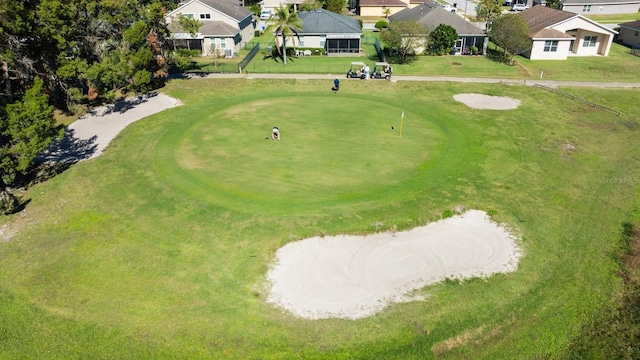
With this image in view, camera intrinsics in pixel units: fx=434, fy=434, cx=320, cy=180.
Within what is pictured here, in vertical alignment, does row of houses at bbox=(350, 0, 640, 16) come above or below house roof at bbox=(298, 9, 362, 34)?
above

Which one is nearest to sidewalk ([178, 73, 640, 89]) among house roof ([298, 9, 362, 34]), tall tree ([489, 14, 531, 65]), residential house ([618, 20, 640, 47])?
tall tree ([489, 14, 531, 65])

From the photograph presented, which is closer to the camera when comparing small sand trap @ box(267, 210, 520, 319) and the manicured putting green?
small sand trap @ box(267, 210, 520, 319)

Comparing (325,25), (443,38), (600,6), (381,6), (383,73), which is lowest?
(383,73)

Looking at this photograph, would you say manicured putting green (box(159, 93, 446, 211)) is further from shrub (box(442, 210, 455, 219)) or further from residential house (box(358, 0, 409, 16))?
residential house (box(358, 0, 409, 16))

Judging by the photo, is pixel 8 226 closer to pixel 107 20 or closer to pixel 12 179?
pixel 12 179

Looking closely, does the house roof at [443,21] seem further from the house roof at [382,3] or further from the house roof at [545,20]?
the house roof at [382,3]

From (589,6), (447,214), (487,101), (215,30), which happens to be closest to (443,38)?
(487,101)

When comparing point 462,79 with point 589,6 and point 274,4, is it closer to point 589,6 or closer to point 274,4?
point 274,4
